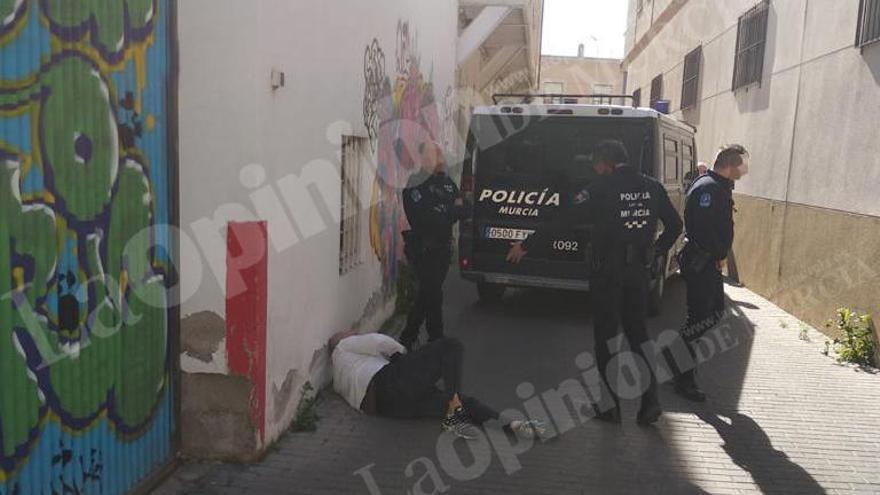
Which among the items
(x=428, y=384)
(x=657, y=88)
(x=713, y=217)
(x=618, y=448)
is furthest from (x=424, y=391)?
(x=657, y=88)

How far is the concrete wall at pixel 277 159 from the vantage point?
3.56 meters

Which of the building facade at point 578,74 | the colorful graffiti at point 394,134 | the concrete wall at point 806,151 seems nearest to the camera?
the colorful graffiti at point 394,134

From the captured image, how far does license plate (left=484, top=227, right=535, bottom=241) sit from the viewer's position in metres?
7.38

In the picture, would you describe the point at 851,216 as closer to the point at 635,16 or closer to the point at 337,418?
the point at 337,418

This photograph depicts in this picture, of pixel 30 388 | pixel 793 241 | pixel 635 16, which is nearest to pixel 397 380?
pixel 30 388

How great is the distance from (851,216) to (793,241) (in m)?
1.54

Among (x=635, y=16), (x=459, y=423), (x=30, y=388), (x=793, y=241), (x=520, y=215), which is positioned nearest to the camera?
(x=30, y=388)

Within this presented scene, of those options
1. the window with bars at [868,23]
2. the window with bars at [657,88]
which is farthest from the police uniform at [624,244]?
the window with bars at [657,88]

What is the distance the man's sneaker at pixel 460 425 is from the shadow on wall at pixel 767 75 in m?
7.41

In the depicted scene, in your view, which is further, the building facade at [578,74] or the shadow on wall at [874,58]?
the building facade at [578,74]

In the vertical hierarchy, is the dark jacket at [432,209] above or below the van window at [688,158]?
below

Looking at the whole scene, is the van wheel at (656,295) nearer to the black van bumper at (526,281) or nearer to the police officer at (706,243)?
the black van bumper at (526,281)

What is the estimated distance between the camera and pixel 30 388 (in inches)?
104

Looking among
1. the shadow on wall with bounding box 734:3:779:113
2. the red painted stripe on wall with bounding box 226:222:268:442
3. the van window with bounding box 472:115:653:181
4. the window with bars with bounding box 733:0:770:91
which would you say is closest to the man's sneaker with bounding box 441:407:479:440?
the red painted stripe on wall with bounding box 226:222:268:442
